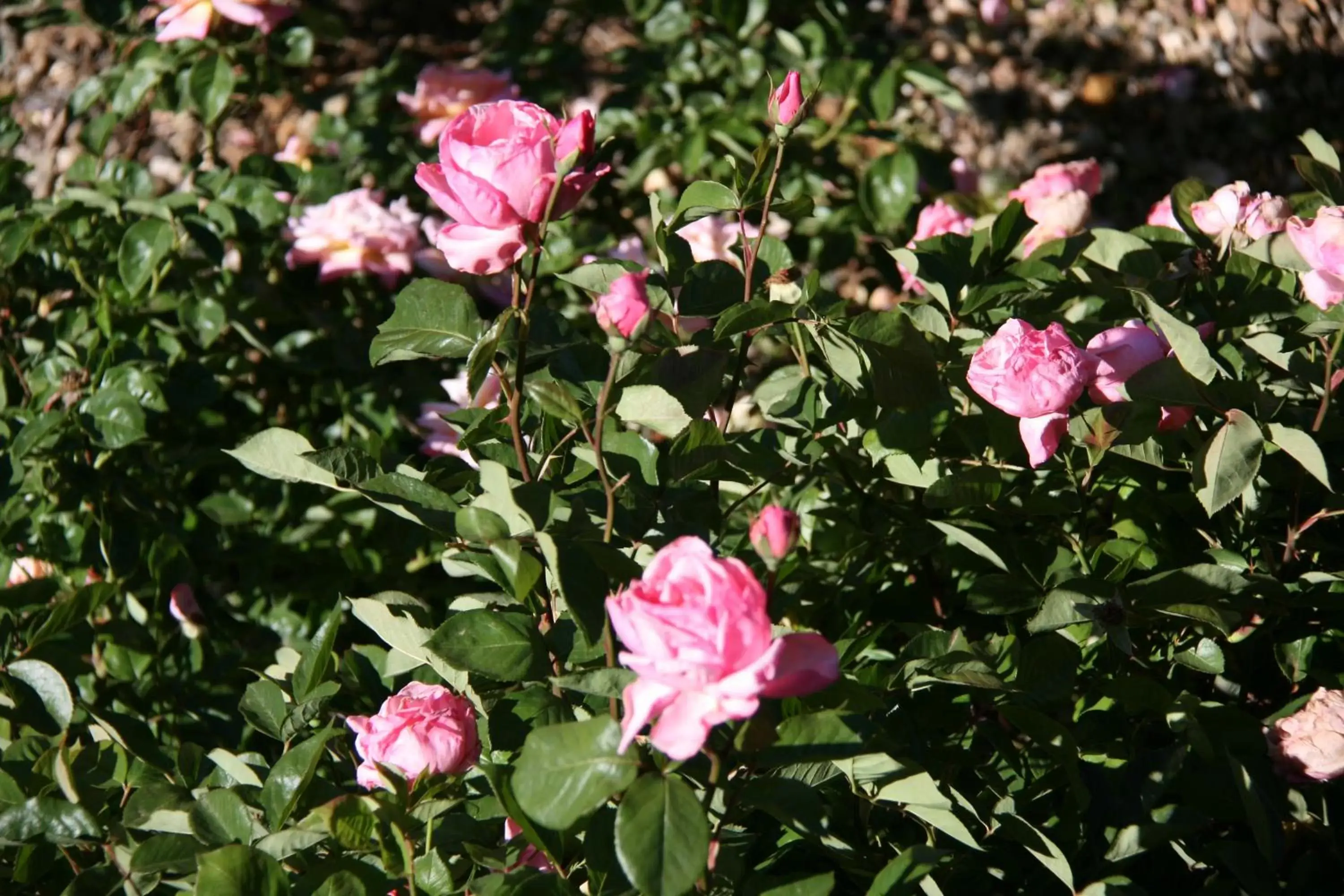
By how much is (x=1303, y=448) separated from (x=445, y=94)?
58.0 inches

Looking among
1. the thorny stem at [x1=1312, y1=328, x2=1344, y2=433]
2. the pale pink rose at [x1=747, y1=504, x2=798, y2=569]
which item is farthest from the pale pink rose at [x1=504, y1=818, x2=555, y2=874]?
the thorny stem at [x1=1312, y1=328, x2=1344, y2=433]

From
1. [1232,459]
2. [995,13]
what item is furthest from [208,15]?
[995,13]

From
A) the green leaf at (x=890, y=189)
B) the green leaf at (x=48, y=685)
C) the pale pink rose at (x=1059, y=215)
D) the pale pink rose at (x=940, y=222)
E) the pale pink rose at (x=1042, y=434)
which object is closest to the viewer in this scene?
the pale pink rose at (x=1042, y=434)

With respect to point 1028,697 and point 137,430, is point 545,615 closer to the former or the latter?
point 1028,697

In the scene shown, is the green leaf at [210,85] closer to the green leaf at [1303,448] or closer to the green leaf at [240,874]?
the green leaf at [240,874]

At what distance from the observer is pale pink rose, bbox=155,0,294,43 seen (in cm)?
180

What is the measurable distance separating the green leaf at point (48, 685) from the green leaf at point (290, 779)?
34 cm

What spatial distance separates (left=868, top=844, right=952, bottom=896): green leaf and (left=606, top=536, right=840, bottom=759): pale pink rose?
186 mm

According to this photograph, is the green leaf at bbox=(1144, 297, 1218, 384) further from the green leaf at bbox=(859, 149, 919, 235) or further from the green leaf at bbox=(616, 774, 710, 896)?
the green leaf at bbox=(859, 149, 919, 235)

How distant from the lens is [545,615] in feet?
2.99

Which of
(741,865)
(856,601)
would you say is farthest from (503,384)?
(856,601)

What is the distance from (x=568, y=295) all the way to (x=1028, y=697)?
46.0 inches

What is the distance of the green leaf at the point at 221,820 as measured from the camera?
2.84 ft

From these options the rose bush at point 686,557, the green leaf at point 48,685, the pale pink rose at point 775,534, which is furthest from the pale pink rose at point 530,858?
the green leaf at point 48,685
